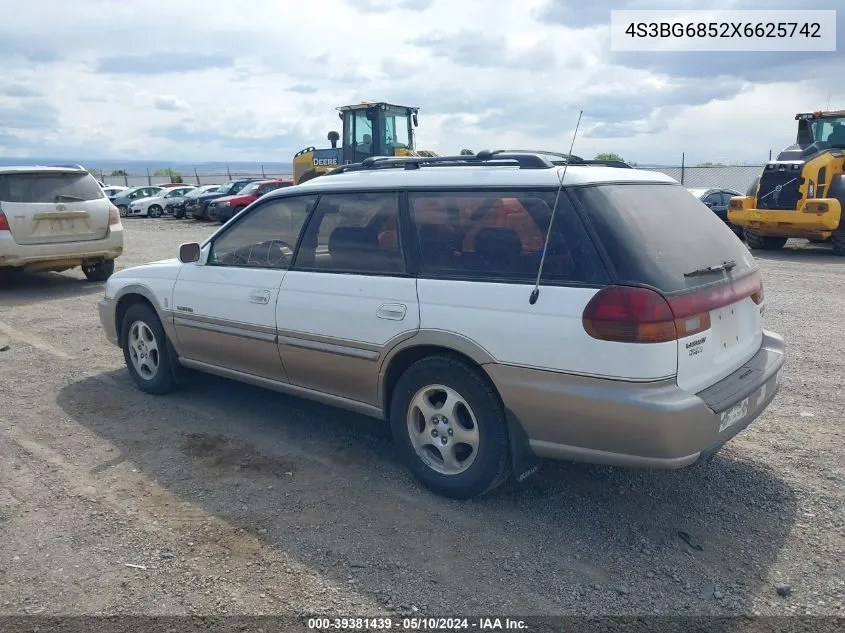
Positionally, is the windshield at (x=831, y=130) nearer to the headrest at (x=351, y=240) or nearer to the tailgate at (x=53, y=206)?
the tailgate at (x=53, y=206)

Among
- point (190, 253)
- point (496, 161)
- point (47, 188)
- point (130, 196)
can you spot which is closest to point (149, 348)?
point (190, 253)

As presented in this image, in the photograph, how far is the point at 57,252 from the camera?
32.9 ft

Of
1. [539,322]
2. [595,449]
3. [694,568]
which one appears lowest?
[694,568]

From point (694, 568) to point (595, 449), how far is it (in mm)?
A: 661

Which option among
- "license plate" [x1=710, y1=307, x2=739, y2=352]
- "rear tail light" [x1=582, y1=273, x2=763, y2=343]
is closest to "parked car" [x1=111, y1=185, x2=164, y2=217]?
"license plate" [x1=710, y1=307, x2=739, y2=352]

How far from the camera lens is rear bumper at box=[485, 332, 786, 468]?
10.3 feet

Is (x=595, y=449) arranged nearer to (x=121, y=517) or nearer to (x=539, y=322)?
(x=539, y=322)

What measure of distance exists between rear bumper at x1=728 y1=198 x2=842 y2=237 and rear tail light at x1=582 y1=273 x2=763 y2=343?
12.5 metres

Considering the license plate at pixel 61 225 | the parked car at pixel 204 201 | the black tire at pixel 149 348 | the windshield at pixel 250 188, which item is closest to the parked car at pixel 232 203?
the windshield at pixel 250 188

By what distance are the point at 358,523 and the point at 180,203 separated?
95.3 ft

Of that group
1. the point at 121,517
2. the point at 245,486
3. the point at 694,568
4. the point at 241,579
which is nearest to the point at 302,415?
the point at 245,486

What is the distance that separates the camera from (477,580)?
10.2 ft

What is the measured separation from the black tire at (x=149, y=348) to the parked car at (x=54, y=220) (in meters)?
5.09

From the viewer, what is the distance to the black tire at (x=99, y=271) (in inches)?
446
